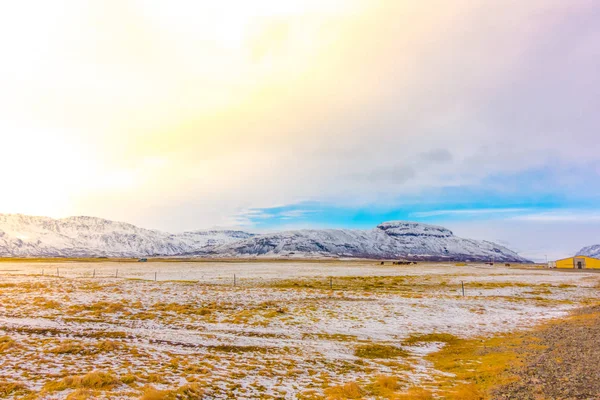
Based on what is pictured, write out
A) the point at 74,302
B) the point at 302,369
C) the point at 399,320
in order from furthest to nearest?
the point at 74,302 < the point at 399,320 < the point at 302,369

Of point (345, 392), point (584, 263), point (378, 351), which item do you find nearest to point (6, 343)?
point (345, 392)

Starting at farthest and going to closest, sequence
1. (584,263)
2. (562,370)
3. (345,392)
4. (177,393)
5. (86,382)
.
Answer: (584,263)
(562,370)
(345,392)
(86,382)
(177,393)

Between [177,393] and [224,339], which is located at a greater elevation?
[177,393]

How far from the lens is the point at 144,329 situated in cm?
1934

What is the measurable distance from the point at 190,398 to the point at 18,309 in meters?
22.4

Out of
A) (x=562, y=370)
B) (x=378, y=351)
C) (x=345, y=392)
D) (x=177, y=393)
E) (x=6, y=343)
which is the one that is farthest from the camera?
(x=378, y=351)

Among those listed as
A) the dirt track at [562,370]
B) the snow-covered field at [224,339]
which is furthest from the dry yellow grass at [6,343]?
the dirt track at [562,370]

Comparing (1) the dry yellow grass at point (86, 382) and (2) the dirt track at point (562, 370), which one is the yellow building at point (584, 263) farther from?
(1) the dry yellow grass at point (86, 382)

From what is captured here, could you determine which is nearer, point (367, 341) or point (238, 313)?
point (367, 341)

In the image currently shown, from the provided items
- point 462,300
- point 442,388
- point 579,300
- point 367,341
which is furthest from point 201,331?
point 579,300

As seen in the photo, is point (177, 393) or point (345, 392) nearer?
point (177, 393)

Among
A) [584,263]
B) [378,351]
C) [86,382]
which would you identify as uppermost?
[86,382]

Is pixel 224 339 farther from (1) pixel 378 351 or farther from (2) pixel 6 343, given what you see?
(2) pixel 6 343

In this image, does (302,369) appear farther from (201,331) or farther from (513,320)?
(513,320)
